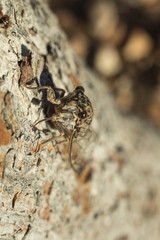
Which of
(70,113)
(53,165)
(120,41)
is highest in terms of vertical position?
(120,41)

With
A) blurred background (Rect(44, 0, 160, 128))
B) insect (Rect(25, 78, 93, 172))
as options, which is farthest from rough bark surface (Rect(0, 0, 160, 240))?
blurred background (Rect(44, 0, 160, 128))

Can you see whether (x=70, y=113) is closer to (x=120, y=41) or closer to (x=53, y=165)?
(x=53, y=165)

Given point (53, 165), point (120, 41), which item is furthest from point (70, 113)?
point (120, 41)

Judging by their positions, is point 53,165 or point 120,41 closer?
point 53,165

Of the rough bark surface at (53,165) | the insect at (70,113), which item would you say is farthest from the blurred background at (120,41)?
the insect at (70,113)

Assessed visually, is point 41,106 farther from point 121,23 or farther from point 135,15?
point 135,15

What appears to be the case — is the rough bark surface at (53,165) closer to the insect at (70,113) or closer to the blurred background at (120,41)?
the insect at (70,113)

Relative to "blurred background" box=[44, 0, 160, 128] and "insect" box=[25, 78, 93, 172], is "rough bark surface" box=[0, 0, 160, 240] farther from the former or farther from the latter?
"blurred background" box=[44, 0, 160, 128]
